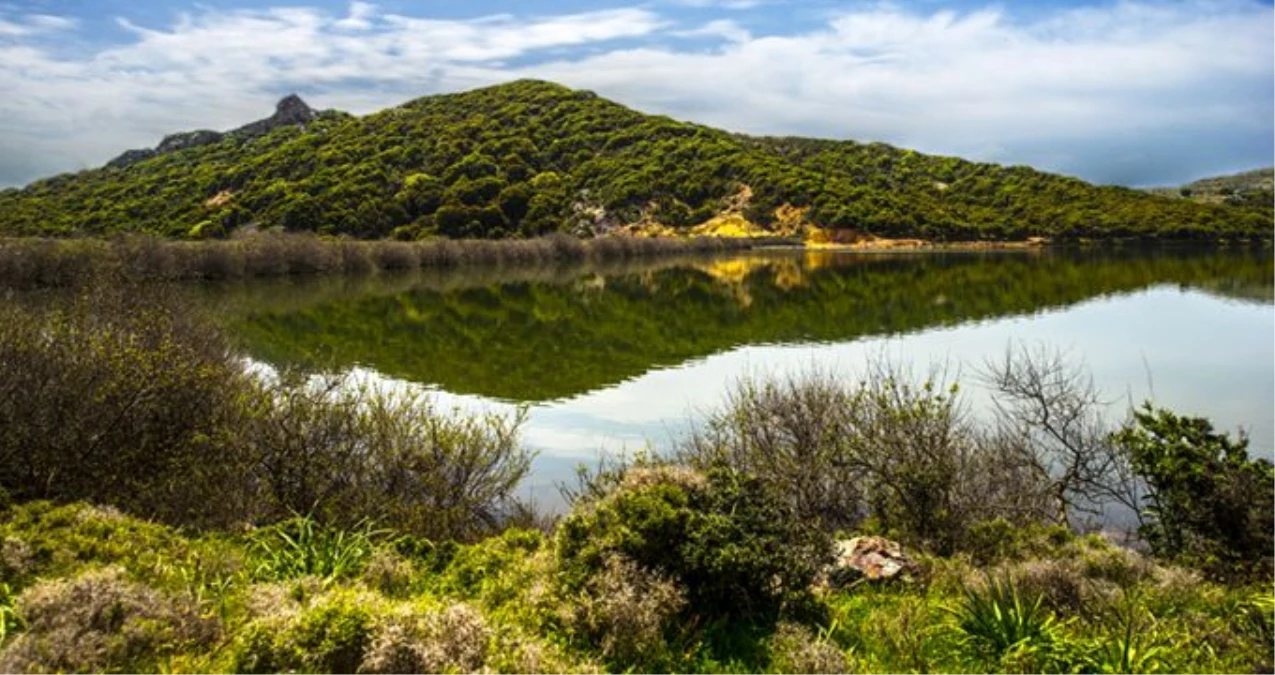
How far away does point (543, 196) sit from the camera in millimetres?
156375

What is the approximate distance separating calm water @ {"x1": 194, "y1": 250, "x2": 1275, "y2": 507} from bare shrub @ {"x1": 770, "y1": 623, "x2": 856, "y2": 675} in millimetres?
12761

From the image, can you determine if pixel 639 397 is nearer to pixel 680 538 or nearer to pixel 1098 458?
pixel 1098 458

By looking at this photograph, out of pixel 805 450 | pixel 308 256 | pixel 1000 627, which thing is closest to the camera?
pixel 1000 627

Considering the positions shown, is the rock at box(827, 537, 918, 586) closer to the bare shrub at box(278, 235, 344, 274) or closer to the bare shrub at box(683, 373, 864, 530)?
the bare shrub at box(683, 373, 864, 530)

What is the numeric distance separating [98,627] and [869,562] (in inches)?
393

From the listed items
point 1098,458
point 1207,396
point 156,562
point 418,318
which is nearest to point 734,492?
point 156,562

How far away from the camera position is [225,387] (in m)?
19.4

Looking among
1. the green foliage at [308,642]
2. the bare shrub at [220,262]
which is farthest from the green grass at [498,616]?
the bare shrub at [220,262]

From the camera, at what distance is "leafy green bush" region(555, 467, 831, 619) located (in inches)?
385

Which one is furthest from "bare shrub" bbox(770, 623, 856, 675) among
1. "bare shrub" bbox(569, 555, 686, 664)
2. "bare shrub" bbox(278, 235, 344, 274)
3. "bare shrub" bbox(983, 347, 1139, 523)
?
"bare shrub" bbox(278, 235, 344, 274)

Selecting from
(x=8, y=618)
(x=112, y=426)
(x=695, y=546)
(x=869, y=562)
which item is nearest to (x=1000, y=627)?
(x=695, y=546)

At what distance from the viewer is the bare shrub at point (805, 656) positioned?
825cm

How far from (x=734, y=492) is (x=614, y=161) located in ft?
552

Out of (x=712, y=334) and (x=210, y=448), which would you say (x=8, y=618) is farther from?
(x=712, y=334)
